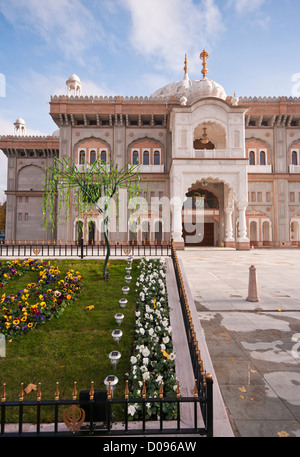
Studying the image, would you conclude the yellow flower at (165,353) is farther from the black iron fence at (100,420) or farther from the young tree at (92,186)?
the young tree at (92,186)

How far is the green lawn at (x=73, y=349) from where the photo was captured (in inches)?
148

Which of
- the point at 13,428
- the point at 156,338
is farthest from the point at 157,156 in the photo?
the point at 13,428

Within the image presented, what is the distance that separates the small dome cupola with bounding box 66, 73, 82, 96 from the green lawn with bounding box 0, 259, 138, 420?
2895 centimetres

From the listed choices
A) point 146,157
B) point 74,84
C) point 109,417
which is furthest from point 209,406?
point 74,84

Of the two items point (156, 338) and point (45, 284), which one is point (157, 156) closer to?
point (45, 284)

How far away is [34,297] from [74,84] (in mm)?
29516

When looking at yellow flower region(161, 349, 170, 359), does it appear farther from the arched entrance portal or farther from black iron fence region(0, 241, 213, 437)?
the arched entrance portal

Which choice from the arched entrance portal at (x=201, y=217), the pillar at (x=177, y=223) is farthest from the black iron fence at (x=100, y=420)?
the arched entrance portal at (x=201, y=217)

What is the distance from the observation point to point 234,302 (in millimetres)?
6902

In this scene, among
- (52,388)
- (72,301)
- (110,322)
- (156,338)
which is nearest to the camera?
(52,388)

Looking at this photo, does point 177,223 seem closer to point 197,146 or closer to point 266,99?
point 197,146

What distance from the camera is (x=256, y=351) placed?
14.2ft

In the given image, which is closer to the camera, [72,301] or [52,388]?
[52,388]
